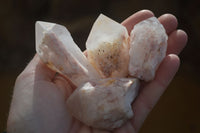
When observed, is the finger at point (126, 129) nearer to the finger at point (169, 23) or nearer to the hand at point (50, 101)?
the hand at point (50, 101)

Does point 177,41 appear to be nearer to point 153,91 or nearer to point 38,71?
point 153,91

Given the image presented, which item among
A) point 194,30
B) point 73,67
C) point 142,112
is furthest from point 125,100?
point 194,30

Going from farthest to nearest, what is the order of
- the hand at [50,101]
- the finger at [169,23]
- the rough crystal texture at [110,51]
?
1. the finger at [169,23]
2. the rough crystal texture at [110,51]
3. the hand at [50,101]

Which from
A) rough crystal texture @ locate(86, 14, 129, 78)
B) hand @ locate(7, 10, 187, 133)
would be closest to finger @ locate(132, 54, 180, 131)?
hand @ locate(7, 10, 187, 133)

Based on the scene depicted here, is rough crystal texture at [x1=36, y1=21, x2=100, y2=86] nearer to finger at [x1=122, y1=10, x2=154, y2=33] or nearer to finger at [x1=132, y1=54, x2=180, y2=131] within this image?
finger at [x1=132, y1=54, x2=180, y2=131]

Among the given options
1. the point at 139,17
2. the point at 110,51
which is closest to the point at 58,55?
the point at 110,51

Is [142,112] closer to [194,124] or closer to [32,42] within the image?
[194,124]

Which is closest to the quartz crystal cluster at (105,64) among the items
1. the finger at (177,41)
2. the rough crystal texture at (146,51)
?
the rough crystal texture at (146,51)
